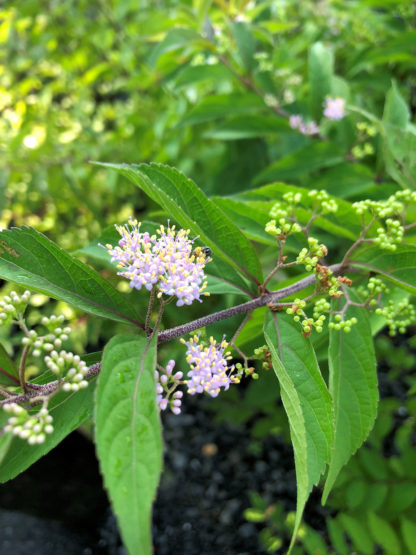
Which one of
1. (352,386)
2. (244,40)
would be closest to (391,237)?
(352,386)

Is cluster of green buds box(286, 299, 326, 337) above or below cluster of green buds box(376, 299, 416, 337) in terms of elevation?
above

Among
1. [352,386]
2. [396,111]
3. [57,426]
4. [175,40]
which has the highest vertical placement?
[175,40]

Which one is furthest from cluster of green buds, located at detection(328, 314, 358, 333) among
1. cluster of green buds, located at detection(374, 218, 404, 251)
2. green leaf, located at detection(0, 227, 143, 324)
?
green leaf, located at detection(0, 227, 143, 324)

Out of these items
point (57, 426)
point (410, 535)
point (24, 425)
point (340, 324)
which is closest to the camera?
point (24, 425)

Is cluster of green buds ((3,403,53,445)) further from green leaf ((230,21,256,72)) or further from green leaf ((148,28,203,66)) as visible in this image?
green leaf ((230,21,256,72))

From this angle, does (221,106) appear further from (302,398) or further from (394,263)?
(302,398)

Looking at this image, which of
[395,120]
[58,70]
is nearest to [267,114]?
[395,120]
